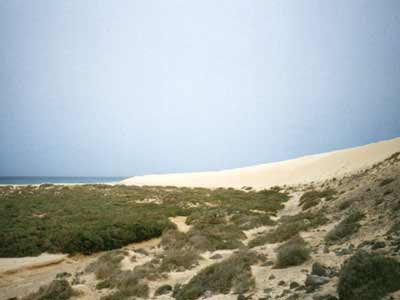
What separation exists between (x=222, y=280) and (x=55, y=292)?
17.9ft

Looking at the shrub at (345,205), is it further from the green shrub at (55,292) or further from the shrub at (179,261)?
the green shrub at (55,292)

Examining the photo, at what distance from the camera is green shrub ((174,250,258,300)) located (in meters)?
8.84

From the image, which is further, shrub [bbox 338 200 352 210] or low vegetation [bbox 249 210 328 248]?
shrub [bbox 338 200 352 210]

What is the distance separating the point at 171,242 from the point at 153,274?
5.54 meters

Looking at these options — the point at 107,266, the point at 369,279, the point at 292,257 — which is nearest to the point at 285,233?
the point at 292,257

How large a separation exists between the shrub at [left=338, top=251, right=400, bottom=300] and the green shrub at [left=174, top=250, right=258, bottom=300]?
113 inches

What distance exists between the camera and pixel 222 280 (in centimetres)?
932

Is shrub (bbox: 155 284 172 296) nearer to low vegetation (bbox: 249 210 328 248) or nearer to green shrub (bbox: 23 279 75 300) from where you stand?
green shrub (bbox: 23 279 75 300)

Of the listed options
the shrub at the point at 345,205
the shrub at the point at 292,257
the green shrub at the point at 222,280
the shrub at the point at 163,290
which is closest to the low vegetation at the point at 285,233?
the shrub at the point at 345,205

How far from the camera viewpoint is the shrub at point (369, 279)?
5.75 meters

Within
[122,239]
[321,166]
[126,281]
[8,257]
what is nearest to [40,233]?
[8,257]

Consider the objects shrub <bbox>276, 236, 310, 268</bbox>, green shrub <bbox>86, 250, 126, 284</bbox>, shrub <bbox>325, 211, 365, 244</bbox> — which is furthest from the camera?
green shrub <bbox>86, 250, 126, 284</bbox>

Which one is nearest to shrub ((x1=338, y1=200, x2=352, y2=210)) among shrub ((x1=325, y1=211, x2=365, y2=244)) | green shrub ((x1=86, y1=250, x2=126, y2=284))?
shrub ((x1=325, y1=211, x2=365, y2=244))

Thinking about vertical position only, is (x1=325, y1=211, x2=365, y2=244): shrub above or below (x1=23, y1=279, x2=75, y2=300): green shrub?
above
